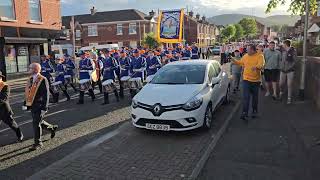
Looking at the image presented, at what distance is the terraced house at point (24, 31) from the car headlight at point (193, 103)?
17.6 meters

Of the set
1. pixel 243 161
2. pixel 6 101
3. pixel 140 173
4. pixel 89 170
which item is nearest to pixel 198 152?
pixel 243 161

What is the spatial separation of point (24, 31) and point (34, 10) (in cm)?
286

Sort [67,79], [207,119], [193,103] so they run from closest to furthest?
1. [193,103]
2. [207,119]
3. [67,79]

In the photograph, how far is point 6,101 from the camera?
732 centimetres

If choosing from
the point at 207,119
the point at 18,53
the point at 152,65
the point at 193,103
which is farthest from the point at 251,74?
the point at 18,53

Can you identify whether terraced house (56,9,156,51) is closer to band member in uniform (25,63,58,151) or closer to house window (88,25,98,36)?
house window (88,25,98,36)

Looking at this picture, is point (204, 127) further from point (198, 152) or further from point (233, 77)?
point (233, 77)

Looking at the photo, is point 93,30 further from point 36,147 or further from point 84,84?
point 36,147

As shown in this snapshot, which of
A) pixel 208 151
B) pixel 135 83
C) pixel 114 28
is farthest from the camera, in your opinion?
pixel 114 28

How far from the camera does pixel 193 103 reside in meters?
7.39

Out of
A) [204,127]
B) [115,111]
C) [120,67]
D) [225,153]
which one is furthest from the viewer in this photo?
[120,67]

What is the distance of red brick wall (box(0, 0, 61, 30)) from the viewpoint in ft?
77.4

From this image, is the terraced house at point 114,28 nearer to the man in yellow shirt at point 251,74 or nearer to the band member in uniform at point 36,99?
the man in yellow shirt at point 251,74

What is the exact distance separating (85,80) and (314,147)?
7.82 metres
